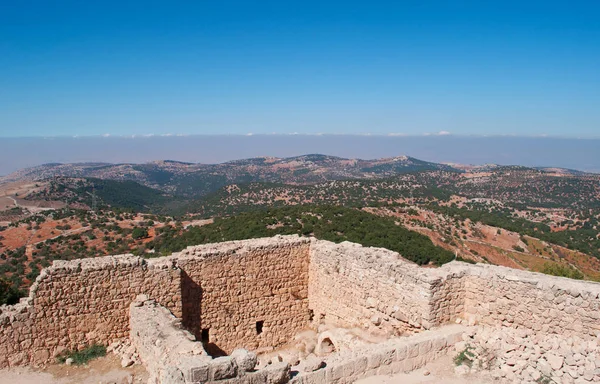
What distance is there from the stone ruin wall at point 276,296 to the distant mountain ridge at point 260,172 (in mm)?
80740

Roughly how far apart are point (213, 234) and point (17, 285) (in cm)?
982

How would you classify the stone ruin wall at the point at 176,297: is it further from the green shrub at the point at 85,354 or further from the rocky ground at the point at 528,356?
the rocky ground at the point at 528,356

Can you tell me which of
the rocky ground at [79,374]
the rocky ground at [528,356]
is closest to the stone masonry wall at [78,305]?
the rocky ground at [79,374]

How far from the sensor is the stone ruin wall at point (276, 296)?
695 cm

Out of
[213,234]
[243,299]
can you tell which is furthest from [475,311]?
[213,234]

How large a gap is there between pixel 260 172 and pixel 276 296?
106 meters

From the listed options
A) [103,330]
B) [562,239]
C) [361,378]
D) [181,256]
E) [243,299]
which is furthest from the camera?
[562,239]

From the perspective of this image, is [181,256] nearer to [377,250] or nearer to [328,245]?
[328,245]

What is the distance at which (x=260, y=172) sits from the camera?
115 m

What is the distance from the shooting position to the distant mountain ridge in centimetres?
9989

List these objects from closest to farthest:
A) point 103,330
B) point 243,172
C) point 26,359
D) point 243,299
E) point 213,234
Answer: point 26,359
point 103,330
point 243,299
point 213,234
point 243,172

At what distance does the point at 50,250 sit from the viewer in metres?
26.4

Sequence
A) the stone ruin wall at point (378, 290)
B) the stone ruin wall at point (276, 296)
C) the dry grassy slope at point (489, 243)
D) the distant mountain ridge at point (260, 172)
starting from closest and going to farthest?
the stone ruin wall at point (276, 296) → the stone ruin wall at point (378, 290) → the dry grassy slope at point (489, 243) → the distant mountain ridge at point (260, 172)

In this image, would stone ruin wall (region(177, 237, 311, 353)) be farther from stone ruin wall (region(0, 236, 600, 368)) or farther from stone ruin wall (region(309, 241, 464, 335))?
stone ruin wall (region(309, 241, 464, 335))
